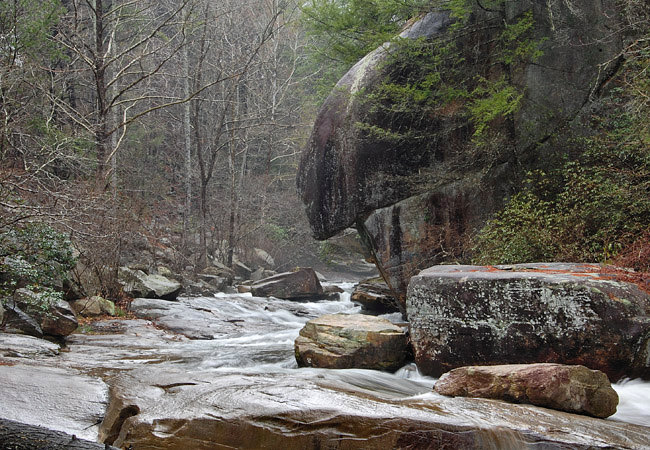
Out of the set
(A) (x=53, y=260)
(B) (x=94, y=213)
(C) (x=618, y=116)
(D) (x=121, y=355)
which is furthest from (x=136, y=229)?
(C) (x=618, y=116)

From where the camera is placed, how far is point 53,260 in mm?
7523

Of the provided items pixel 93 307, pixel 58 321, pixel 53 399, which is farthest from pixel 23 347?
pixel 93 307

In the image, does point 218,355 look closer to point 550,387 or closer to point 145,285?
point 550,387

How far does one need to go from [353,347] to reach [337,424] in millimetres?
2849

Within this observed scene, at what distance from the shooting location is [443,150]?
10.7m

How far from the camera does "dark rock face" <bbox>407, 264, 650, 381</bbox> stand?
4828 millimetres

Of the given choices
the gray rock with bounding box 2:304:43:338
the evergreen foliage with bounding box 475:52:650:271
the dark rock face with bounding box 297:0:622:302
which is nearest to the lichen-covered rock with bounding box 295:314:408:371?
the evergreen foliage with bounding box 475:52:650:271

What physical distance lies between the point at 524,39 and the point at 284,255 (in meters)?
16.8

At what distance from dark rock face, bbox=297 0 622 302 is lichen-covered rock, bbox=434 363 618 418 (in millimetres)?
5923

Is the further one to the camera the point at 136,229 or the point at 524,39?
the point at 136,229

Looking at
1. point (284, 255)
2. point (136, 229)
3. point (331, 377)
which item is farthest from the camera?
point (284, 255)

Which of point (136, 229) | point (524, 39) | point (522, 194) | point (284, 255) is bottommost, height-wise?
point (284, 255)

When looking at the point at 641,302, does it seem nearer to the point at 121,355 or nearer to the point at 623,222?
the point at 623,222

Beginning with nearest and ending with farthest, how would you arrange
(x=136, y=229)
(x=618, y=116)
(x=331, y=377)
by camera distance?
(x=331, y=377) → (x=618, y=116) → (x=136, y=229)
